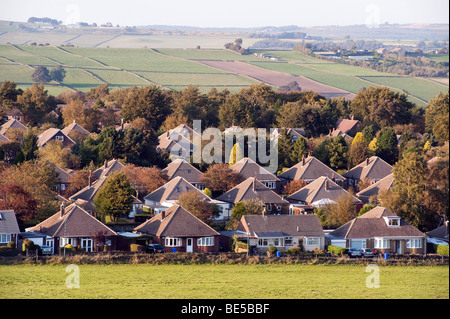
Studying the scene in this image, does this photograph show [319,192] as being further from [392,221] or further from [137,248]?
[137,248]

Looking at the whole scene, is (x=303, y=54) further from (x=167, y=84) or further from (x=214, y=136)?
(x=214, y=136)

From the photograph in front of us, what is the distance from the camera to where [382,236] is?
43.6 m

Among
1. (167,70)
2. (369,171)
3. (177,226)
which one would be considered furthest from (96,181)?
(167,70)

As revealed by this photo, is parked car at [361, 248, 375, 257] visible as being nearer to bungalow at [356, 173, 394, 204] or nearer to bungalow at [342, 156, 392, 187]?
bungalow at [356, 173, 394, 204]

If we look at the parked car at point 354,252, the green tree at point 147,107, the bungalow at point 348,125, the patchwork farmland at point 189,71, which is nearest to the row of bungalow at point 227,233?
the parked car at point 354,252

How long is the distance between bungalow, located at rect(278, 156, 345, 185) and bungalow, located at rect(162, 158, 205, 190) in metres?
6.97

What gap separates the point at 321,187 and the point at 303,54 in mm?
100158

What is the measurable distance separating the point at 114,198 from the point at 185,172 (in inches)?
428

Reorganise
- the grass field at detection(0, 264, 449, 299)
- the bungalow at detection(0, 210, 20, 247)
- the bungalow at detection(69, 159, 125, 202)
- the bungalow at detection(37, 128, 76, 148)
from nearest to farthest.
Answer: the grass field at detection(0, 264, 449, 299)
the bungalow at detection(0, 210, 20, 247)
the bungalow at detection(69, 159, 125, 202)
the bungalow at detection(37, 128, 76, 148)

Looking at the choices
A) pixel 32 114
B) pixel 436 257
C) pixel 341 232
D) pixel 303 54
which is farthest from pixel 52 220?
pixel 303 54

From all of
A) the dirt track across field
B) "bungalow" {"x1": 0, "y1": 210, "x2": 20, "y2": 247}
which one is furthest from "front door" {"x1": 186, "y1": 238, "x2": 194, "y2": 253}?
the dirt track across field

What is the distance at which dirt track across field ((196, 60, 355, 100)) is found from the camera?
113312 millimetres

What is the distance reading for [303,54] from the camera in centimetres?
15150

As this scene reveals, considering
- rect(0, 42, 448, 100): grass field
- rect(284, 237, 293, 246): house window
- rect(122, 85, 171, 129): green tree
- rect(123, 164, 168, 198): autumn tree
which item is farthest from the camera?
rect(0, 42, 448, 100): grass field
